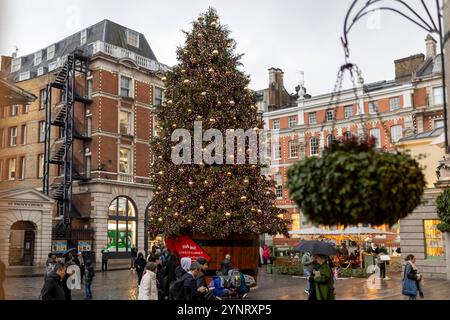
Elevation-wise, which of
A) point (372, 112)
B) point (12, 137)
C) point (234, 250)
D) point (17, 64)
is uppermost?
point (17, 64)

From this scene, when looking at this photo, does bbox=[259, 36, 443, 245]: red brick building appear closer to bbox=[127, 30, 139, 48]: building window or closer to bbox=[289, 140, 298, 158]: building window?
bbox=[289, 140, 298, 158]: building window

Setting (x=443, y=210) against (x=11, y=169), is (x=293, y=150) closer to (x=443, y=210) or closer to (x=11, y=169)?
(x=11, y=169)

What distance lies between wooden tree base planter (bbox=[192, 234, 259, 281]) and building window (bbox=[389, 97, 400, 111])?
27700 millimetres

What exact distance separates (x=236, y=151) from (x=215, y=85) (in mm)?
2348

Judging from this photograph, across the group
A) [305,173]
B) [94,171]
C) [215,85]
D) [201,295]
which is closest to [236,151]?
[215,85]

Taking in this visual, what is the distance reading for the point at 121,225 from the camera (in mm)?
37562

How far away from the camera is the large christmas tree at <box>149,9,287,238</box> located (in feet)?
54.5

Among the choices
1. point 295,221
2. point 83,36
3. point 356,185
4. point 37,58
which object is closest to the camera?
point 356,185

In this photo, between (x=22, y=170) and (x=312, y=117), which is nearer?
(x=22, y=170)

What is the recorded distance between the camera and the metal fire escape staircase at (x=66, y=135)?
3559 centimetres

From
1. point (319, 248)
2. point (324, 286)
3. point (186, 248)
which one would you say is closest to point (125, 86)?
point (186, 248)

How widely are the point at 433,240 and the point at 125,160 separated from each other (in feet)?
77.6

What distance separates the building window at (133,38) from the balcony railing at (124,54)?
2.42m

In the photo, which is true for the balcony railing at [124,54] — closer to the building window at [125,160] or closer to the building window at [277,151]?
the building window at [125,160]
